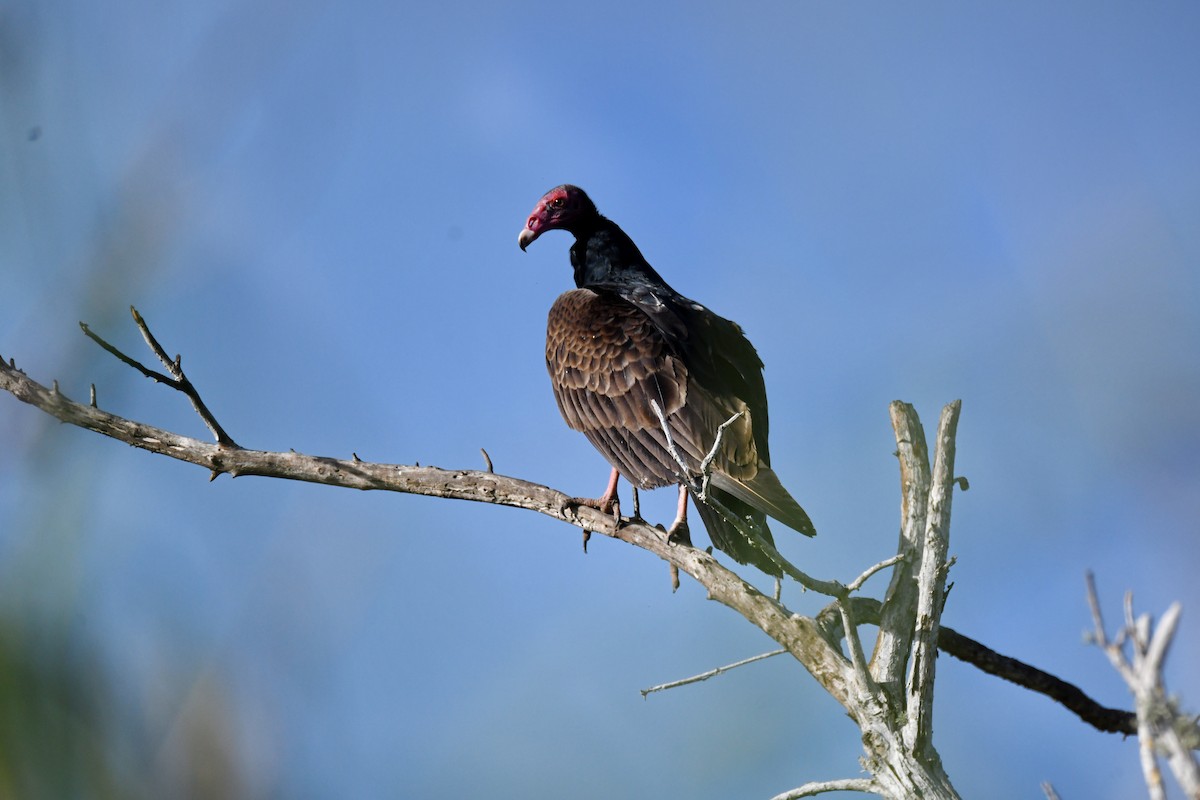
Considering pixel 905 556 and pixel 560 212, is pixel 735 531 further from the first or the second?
pixel 560 212

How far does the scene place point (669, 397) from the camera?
148 inches

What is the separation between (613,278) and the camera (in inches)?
190

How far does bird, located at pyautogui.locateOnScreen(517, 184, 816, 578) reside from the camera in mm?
3293

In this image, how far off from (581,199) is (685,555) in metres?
2.56

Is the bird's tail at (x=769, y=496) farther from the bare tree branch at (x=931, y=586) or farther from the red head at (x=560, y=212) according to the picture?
the red head at (x=560, y=212)

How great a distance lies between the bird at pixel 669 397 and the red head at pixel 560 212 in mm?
538

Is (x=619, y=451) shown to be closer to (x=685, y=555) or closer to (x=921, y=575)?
(x=685, y=555)

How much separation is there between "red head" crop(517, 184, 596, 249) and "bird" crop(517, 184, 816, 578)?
538mm

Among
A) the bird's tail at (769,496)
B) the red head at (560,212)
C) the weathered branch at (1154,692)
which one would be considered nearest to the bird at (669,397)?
the bird's tail at (769,496)

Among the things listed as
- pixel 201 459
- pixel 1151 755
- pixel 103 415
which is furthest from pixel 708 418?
pixel 1151 755

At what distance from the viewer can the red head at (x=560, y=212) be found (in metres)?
5.13

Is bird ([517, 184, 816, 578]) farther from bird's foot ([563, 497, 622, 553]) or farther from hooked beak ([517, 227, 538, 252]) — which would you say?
hooked beak ([517, 227, 538, 252])

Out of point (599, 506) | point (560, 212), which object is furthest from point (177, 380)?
point (560, 212)

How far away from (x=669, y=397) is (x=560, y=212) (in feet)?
5.70
